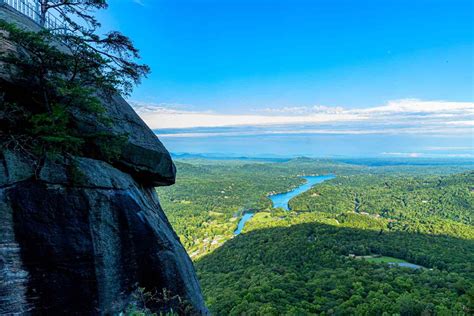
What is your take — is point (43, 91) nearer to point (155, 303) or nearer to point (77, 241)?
point (77, 241)

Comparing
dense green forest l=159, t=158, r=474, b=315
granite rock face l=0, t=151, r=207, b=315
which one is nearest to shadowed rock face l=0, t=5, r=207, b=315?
granite rock face l=0, t=151, r=207, b=315

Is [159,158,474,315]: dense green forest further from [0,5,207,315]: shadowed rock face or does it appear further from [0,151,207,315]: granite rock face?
[0,151,207,315]: granite rock face

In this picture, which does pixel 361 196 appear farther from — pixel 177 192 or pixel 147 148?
pixel 147 148

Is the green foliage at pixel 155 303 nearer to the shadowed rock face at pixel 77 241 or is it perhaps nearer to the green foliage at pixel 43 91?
the shadowed rock face at pixel 77 241

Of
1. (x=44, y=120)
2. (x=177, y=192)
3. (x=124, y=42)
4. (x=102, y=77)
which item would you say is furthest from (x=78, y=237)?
(x=177, y=192)

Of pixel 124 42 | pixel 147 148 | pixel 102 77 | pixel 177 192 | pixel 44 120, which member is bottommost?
pixel 177 192

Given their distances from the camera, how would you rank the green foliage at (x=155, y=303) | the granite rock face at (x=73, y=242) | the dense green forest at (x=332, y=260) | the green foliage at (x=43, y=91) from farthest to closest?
the dense green forest at (x=332, y=260) < the green foliage at (x=155, y=303) < the green foliage at (x=43, y=91) < the granite rock face at (x=73, y=242)

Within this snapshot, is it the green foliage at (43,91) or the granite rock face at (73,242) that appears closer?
the granite rock face at (73,242)

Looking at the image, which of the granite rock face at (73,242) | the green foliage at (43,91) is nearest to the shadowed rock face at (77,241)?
the granite rock face at (73,242)
